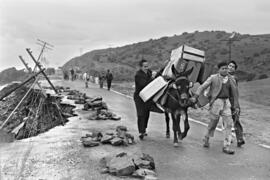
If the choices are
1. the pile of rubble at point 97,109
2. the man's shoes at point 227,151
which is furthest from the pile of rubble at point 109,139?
the pile of rubble at point 97,109

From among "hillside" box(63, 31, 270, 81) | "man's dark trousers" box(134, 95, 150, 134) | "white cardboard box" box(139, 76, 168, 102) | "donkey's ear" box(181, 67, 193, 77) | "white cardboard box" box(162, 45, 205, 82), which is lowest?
"man's dark trousers" box(134, 95, 150, 134)

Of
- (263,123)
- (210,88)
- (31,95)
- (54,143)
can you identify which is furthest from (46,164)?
(31,95)

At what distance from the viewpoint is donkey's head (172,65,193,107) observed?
841cm

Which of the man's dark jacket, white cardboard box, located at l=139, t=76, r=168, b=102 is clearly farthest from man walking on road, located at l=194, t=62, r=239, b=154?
the man's dark jacket

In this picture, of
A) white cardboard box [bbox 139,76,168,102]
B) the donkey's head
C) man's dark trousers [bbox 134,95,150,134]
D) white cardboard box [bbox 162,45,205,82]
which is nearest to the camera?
the donkey's head

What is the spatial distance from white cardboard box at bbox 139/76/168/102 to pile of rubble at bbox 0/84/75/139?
4470 mm

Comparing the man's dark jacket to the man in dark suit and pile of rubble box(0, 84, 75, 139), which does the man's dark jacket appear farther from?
pile of rubble box(0, 84, 75, 139)

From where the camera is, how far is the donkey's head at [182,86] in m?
8.41

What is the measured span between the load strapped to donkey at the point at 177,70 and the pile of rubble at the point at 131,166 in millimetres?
2296

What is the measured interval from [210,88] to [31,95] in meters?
13.0

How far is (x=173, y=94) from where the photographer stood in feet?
28.5

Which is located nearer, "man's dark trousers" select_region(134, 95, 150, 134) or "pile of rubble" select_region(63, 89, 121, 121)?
"man's dark trousers" select_region(134, 95, 150, 134)

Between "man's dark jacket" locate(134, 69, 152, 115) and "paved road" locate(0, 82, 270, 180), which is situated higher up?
"man's dark jacket" locate(134, 69, 152, 115)

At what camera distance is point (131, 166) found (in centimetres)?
621
